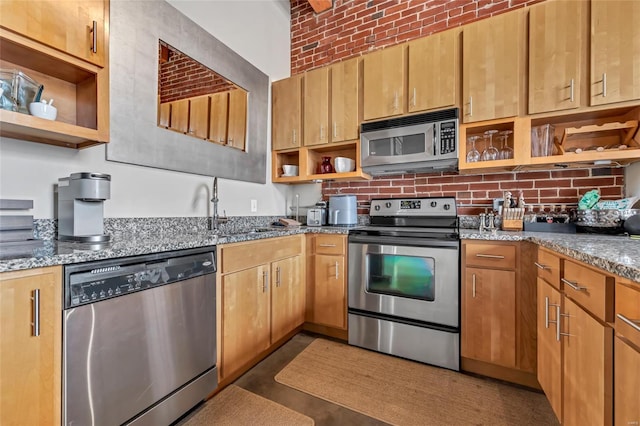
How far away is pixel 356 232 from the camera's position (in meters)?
2.30

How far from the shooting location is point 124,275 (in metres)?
1.18

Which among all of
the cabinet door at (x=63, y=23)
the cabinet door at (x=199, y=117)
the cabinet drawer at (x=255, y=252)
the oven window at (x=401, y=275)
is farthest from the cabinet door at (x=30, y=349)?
the oven window at (x=401, y=275)

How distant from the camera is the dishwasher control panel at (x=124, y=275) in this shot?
1.04m

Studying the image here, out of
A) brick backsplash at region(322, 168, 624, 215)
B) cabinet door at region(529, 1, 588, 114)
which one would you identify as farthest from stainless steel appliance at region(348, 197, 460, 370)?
cabinet door at region(529, 1, 588, 114)

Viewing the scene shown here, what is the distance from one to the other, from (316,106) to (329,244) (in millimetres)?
1412

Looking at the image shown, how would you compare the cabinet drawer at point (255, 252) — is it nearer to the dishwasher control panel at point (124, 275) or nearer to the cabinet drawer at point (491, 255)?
the dishwasher control panel at point (124, 275)

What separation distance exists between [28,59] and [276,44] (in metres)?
2.34

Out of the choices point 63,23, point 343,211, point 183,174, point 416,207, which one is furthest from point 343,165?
point 63,23

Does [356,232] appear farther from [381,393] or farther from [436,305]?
[381,393]

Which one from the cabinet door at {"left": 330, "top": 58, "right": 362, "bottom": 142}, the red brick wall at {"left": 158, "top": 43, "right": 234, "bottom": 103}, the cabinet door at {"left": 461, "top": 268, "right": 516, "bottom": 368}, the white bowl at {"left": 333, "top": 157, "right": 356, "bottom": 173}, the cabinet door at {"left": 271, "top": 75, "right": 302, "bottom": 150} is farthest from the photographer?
the cabinet door at {"left": 271, "top": 75, "right": 302, "bottom": 150}

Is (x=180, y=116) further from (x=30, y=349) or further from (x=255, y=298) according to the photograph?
(x=30, y=349)

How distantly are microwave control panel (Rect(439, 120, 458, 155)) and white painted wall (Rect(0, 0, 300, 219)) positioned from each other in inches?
68.2

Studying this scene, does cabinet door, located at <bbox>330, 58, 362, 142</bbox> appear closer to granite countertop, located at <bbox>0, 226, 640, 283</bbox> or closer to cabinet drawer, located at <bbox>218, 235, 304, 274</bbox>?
cabinet drawer, located at <bbox>218, 235, 304, 274</bbox>

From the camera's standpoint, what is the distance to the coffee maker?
1.32m
